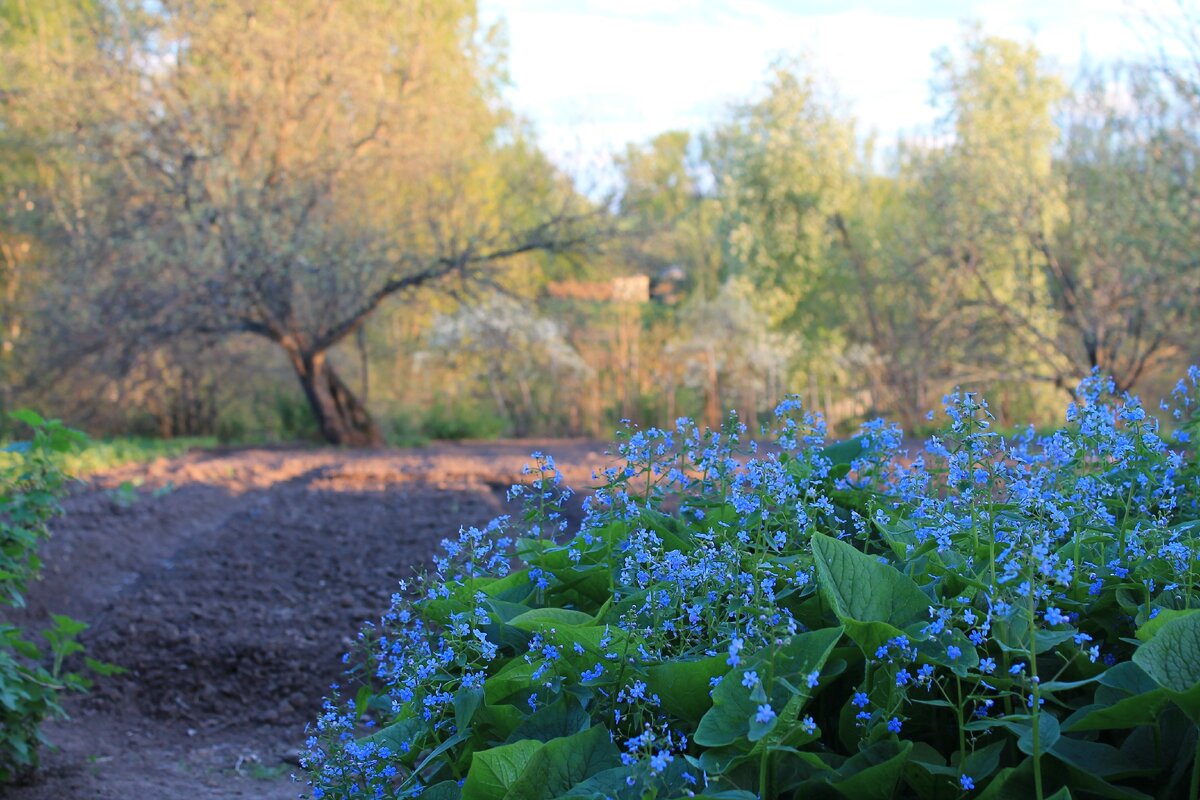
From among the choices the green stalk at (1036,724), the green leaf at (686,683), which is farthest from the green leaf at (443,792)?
the green stalk at (1036,724)

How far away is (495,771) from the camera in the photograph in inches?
47.9

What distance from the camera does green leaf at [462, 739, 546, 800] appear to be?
3.98ft

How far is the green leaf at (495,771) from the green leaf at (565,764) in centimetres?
1

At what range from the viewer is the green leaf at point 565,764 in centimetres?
121

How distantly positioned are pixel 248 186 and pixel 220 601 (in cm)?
792

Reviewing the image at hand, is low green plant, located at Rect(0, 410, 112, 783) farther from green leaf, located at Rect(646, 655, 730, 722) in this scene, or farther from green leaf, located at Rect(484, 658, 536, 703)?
green leaf, located at Rect(646, 655, 730, 722)

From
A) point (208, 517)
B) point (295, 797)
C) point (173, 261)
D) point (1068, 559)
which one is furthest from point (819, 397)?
point (1068, 559)

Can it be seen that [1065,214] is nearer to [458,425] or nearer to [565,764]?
[458,425]

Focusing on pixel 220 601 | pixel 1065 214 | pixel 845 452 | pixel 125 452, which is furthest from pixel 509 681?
pixel 1065 214

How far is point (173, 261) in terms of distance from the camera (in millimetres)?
11195

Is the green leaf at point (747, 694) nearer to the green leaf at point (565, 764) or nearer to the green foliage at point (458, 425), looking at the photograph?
the green leaf at point (565, 764)

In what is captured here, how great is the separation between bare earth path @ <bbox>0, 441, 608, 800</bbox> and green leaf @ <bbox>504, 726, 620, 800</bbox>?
2352 mm

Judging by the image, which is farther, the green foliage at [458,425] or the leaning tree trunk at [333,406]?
the green foliage at [458,425]

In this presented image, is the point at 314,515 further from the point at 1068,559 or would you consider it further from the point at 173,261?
the point at 1068,559
